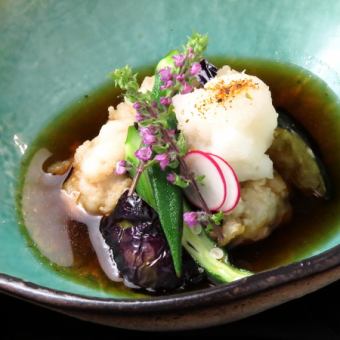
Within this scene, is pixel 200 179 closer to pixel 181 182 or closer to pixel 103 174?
pixel 181 182

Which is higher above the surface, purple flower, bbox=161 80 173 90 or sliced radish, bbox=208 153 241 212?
purple flower, bbox=161 80 173 90

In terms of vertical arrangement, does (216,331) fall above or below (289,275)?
below

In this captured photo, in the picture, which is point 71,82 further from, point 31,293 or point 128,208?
point 31,293

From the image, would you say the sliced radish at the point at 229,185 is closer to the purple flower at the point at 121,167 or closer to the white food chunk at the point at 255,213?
the white food chunk at the point at 255,213

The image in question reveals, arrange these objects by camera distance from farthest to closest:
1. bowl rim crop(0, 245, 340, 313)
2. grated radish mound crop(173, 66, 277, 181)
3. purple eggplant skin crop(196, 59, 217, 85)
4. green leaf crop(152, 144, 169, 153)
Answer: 1. purple eggplant skin crop(196, 59, 217, 85)
2. grated radish mound crop(173, 66, 277, 181)
3. green leaf crop(152, 144, 169, 153)
4. bowl rim crop(0, 245, 340, 313)

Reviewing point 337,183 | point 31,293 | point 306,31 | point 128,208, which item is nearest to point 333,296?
point 337,183

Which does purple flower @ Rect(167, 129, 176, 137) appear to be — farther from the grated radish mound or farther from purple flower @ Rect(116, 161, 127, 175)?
purple flower @ Rect(116, 161, 127, 175)

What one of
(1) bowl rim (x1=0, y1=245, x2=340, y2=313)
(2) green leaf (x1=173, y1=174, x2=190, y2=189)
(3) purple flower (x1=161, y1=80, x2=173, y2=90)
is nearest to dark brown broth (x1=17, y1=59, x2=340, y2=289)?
(2) green leaf (x1=173, y1=174, x2=190, y2=189)
